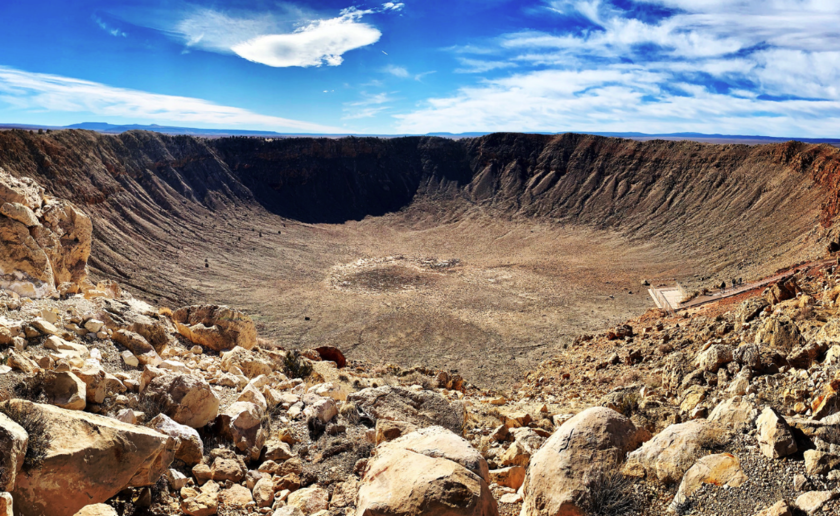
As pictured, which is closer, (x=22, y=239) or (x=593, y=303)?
(x=22, y=239)

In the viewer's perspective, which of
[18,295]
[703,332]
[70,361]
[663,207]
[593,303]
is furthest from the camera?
[663,207]

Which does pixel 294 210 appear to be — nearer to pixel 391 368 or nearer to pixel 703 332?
pixel 391 368

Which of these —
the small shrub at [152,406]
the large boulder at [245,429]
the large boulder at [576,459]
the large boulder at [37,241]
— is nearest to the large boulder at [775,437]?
the large boulder at [576,459]

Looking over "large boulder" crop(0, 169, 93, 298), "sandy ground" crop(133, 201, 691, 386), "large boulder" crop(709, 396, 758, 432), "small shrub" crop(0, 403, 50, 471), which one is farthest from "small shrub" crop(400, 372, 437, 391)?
"small shrub" crop(0, 403, 50, 471)

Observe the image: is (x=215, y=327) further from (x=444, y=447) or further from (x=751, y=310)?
(x=751, y=310)

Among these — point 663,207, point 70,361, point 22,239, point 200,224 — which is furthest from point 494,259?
point 70,361

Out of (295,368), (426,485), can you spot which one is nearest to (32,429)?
(426,485)
